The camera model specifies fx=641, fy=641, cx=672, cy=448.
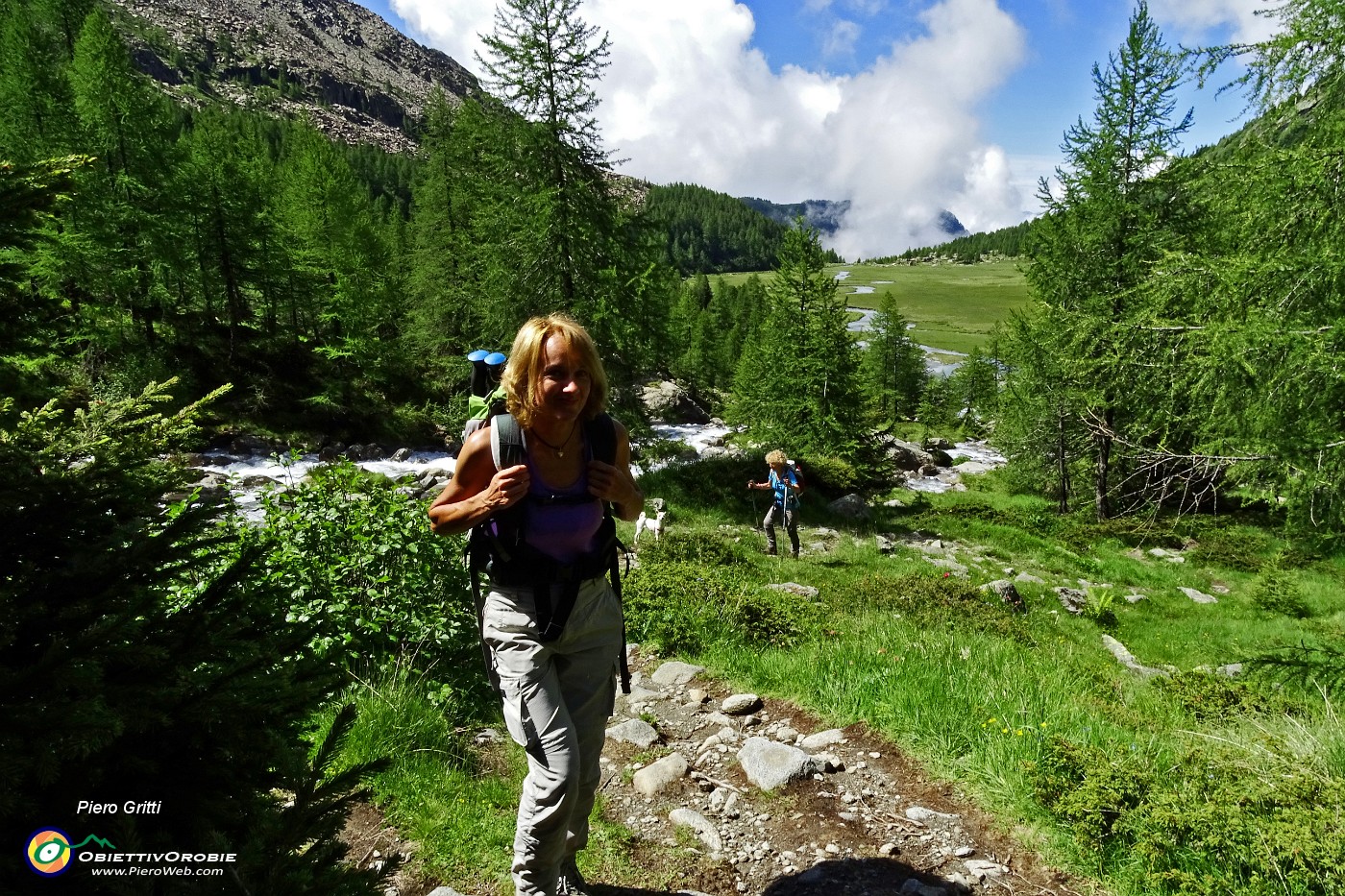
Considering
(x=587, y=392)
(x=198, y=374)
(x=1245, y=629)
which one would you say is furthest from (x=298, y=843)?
(x=198, y=374)

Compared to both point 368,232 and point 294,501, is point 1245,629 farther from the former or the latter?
point 368,232

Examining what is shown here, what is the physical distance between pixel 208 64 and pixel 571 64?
206477 mm

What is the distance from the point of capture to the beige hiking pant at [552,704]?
9.36 ft

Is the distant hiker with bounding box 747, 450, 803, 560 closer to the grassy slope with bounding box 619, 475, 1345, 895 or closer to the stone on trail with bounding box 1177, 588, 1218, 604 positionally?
the grassy slope with bounding box 619, 475, 1345, 895

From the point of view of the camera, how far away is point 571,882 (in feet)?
10.8

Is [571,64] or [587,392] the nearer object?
[587,392]

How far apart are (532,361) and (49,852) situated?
7.34 ft

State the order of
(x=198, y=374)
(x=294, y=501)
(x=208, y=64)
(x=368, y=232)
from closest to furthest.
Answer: (x=294, y=501), (x=198, y=374), (x=368, y=232), (x=208, y=64)

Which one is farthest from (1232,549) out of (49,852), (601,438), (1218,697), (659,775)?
(49,852)

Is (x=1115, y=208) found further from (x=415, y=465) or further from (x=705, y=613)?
(x=415, y=465)

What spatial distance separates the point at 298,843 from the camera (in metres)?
1.80

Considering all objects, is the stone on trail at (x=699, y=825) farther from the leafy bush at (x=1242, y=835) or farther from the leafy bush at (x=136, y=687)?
the leafy bush at (x=136, y=687)

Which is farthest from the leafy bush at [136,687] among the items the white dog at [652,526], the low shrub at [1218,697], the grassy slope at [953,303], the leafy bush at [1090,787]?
the grassy slope at [953,303]

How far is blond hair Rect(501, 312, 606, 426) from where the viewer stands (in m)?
3.07
